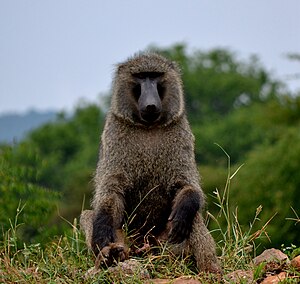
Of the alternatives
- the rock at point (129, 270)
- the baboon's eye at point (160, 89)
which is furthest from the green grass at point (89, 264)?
the baboon's eye at point (160, 89)

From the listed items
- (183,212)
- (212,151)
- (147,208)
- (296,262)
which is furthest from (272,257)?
(212,151)

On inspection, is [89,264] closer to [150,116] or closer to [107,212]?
[107,212]

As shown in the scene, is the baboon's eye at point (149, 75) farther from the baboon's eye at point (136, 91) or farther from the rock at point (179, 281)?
the rock at point (179, 281)

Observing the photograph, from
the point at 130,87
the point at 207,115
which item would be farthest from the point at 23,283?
the point at 207,115

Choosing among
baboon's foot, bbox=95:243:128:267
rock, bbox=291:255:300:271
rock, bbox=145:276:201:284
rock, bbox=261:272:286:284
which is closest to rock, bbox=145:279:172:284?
rock, bbox=145:276:201:284

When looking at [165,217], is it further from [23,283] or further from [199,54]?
[199,54]

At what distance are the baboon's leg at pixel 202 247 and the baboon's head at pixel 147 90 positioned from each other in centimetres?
74

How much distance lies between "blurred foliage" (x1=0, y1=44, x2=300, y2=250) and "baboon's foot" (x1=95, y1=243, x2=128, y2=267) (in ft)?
3.98

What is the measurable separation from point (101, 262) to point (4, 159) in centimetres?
394

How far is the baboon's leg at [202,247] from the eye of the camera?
6059 mm

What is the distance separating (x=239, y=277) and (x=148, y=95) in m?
1.52

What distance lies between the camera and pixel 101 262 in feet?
18.9

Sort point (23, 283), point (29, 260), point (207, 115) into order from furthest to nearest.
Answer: point (207, 115), point (29, 260), point (23, 283)

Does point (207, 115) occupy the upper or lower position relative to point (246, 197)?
lower
